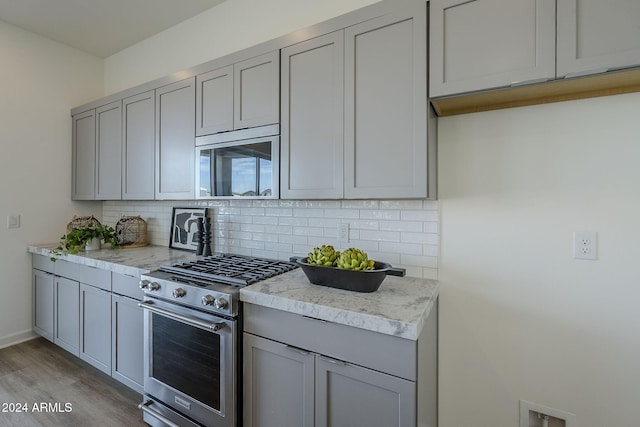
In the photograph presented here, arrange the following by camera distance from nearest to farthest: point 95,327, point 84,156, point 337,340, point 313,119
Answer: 1. point 337,340
2. point 313,119
3. point 95,327
4. point 84,156

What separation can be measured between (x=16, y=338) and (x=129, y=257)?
67.8 inches

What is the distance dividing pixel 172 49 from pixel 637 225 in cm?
365

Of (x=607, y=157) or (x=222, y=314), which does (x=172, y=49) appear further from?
(x=607, y=157)

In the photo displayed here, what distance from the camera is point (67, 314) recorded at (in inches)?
102

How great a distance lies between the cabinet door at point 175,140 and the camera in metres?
2.30

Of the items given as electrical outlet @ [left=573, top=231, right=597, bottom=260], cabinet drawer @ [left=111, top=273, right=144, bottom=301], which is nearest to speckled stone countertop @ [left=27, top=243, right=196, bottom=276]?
cabinet drawer @ [left=111, top=273, right=144, bottom=301]

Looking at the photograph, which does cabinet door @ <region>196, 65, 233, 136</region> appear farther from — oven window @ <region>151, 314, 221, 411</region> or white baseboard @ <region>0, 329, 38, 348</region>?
white baseboard @ <region>0, 329, 38, 348</region>

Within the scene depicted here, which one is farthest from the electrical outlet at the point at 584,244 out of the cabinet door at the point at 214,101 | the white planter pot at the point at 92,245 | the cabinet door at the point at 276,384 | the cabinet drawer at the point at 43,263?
the cabinet drawer at the point at 43,263

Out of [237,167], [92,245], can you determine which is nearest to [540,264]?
[237,167]

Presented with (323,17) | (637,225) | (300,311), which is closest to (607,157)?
(637,225)

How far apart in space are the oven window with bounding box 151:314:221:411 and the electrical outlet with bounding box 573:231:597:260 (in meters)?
1.79

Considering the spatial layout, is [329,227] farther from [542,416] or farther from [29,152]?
[29,152]

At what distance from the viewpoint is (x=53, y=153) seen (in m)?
3.15

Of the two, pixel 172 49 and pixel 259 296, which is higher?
pixel 172 49
